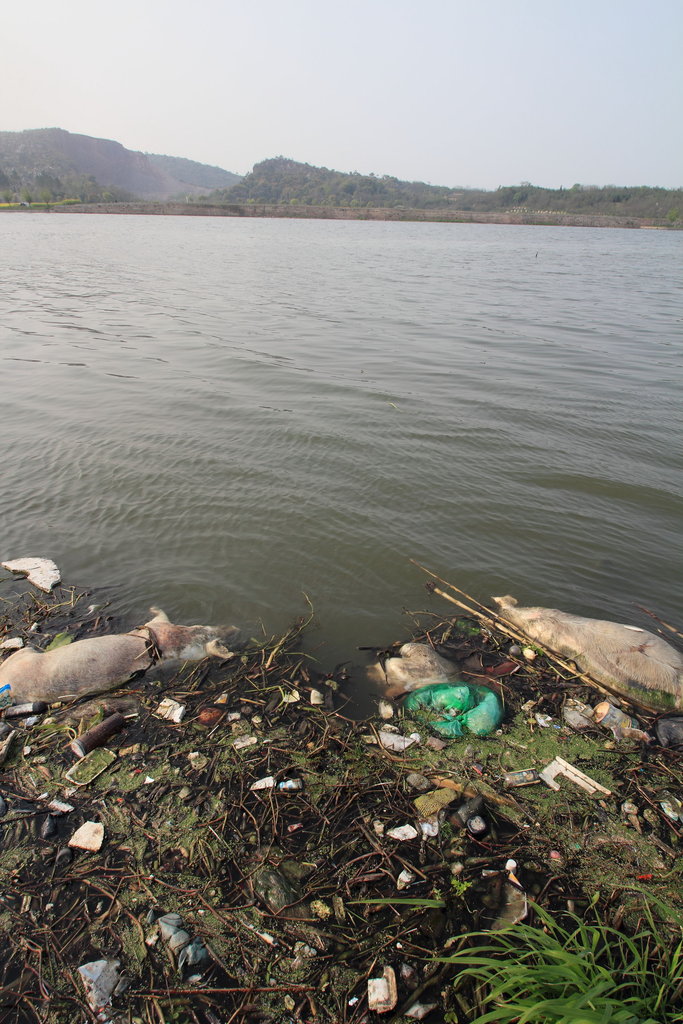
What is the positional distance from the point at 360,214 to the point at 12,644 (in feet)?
427

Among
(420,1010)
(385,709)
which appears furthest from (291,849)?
(385,709)

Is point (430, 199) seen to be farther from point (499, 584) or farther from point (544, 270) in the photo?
point (499, 584)

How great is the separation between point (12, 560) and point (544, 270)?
36.0 metres

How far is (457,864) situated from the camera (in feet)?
9.81

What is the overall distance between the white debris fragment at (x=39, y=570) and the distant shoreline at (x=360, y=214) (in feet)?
389

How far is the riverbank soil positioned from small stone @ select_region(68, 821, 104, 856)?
0.04 m

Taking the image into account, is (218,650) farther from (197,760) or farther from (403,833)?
(403,833)

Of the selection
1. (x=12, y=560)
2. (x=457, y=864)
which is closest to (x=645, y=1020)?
(x=457, y=864)

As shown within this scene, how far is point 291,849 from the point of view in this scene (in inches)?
121

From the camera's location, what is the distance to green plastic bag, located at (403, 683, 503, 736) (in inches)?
154

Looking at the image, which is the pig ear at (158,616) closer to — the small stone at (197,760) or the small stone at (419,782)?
the small stone at (197,760)

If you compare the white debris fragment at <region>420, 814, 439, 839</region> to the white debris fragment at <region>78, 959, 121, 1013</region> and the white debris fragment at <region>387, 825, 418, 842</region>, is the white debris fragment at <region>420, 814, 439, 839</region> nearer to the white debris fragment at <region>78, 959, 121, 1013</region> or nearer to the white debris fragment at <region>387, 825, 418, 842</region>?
the white debris fragment at <region>387, 825, 418, 842</region>

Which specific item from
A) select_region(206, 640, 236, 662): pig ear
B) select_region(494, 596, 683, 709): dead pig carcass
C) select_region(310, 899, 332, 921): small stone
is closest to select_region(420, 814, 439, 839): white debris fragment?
select_region(310, 899, 332, 921): small stone

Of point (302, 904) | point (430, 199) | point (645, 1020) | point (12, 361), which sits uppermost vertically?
point (430, 199)
